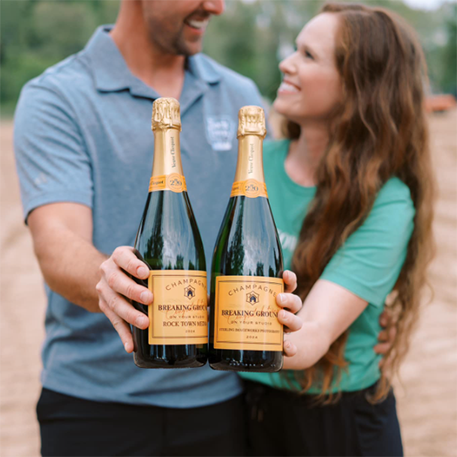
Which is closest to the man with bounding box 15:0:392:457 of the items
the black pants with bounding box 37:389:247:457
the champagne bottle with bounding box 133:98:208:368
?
the black pants with bounding box 37:389:247:457

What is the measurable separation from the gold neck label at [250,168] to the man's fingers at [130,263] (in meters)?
0.33

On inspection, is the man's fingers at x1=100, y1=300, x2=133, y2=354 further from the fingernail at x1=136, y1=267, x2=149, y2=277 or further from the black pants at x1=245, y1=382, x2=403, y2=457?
the black pants at x1=245, y1=382, x2=403, y2=457

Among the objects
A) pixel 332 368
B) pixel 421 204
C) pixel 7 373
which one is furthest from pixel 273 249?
pixel 7 373

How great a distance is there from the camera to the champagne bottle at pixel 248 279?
51.3 inches

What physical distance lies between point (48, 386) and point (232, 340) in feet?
3.35

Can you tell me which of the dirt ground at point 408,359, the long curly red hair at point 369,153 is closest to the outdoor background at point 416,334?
the dirt ground at point 408,359

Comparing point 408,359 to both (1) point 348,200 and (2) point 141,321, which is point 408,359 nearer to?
(1) point 348,200

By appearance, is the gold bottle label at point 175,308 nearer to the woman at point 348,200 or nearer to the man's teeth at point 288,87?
the woman at point 348,200

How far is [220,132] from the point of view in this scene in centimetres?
221

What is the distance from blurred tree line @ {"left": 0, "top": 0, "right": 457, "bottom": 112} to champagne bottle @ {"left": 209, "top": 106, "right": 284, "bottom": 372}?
104 feet

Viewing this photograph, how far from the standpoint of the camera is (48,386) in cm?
204

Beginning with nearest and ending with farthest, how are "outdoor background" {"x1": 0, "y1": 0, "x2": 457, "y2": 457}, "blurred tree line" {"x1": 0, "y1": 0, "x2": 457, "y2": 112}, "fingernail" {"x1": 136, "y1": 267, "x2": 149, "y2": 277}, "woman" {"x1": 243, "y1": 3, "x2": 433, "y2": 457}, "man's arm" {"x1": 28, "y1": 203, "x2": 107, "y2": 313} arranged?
1. "fingernail" {"x1": 136, "y1": 267, "x2": 149, "y2": 277}
2. "man's arm" {"x1": 28, "y1": 203, "x2": 107, "y2": 313}
3. "woman" {"x1": 243, "y1": 3, "x2": 433, "y2": 457}
4. "outdoor background" {"x1": 0, "y1": 0, "x2": 457, "y2": 457}
5. "blurred tree line" {"x1": 0, "y1": 0, "x2": 457, "y2": 112}

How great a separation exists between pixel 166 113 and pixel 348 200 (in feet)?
2.67

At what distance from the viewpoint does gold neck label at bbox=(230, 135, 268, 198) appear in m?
1.40
